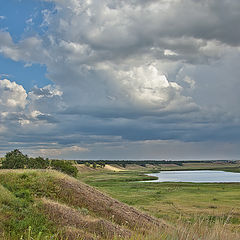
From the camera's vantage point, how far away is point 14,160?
67500 mm

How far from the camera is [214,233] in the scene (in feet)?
18.1

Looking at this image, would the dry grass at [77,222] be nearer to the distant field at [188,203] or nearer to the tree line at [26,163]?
the distant field at [188,203]

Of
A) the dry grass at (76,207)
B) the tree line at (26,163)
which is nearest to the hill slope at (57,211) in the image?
the dry grass at (76,207)

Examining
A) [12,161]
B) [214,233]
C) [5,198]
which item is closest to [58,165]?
[12,161]

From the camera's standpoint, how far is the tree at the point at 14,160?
218 ft

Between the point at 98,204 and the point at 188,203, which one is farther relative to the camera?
the point at 188,203

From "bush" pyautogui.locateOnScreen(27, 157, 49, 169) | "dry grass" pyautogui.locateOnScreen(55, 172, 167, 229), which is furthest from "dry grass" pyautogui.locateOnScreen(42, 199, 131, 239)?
"bush" pyautogui.locateOnScreen(27, 157, 49, 169)

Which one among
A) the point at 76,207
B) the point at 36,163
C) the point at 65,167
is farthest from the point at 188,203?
the point at 36,163

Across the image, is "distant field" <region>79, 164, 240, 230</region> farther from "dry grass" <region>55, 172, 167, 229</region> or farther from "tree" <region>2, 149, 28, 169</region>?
"tree" <region>2, 149, 28, 169</region>

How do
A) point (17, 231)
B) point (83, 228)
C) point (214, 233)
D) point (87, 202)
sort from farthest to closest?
point (87, 202), point (83, 228), point (17, 231), point (214, 233)

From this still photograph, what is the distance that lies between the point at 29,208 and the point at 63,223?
2296mm

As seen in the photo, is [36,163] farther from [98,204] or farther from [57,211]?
[57,211]

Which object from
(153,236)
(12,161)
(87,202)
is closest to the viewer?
(153,236)

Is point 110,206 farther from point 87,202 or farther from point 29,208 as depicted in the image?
point 29,208
